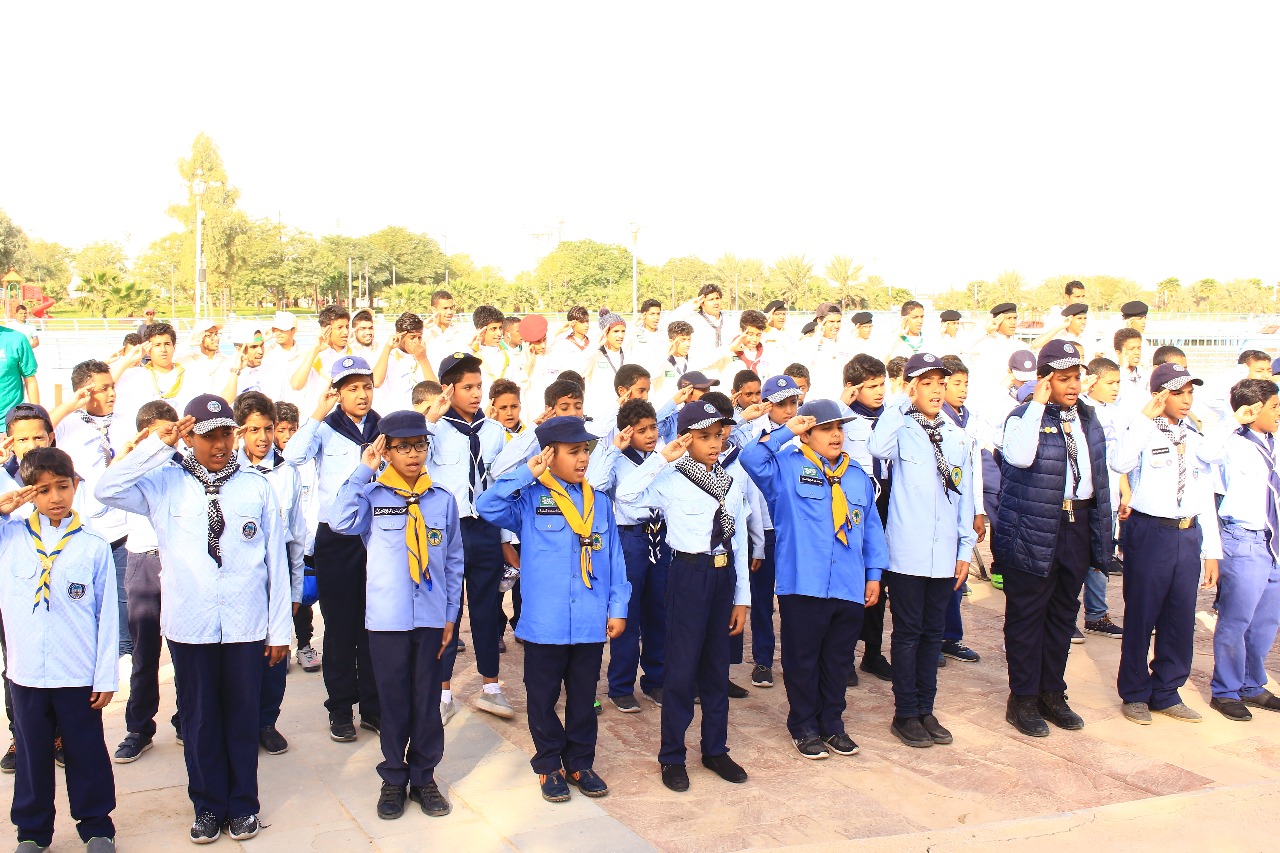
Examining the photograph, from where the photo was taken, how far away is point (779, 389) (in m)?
6.38

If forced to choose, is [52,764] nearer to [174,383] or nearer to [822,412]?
[822,412]

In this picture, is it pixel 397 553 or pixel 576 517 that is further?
pixel 576 517

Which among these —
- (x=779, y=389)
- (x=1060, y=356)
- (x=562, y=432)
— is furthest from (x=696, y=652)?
(x=1060, y=356)

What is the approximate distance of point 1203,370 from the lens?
17.1 meters

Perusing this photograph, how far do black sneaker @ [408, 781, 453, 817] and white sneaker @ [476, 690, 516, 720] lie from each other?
3.99ft

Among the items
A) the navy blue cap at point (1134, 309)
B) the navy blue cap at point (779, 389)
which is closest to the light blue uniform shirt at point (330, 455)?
the navy blue cap at point (779, 389)

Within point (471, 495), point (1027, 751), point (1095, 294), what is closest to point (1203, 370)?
point (1027, 751)

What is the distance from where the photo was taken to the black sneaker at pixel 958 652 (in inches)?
292

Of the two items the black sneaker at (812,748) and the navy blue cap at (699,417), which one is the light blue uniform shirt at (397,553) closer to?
the navy blue cap at (699,417)

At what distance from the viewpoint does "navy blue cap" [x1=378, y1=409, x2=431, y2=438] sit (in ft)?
15.7

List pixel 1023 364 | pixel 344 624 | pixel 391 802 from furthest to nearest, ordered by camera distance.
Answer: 1. pixel 1023 364
2. pixel 344 624
3. pixel 391 802

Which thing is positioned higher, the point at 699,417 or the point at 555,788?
the point at 699,417

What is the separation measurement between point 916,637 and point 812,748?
3.06ft

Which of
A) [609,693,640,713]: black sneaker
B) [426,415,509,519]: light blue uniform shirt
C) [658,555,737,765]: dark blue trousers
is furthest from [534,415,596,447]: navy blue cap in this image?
[609,693,640,713]: black sneaker
